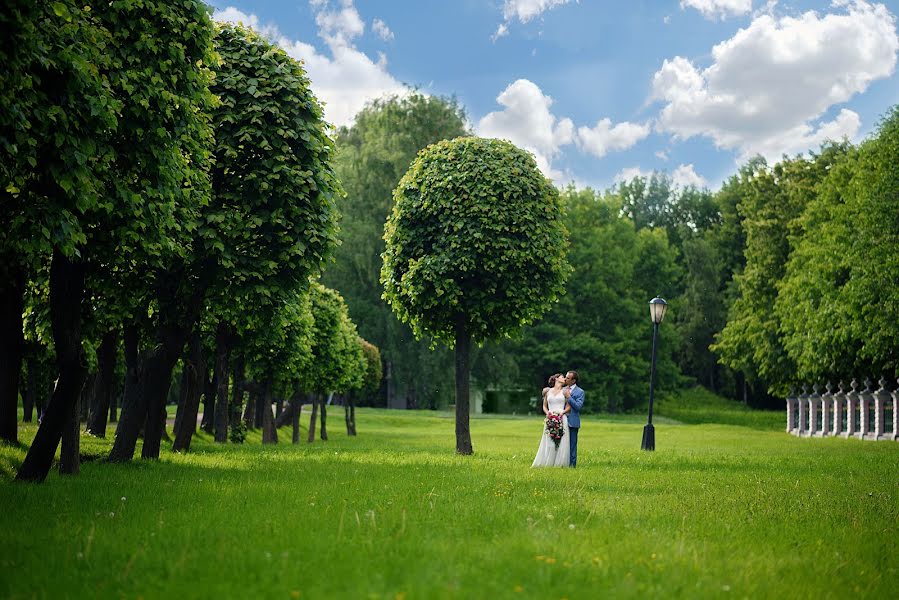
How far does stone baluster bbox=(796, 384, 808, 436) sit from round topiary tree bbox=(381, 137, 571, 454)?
116ft

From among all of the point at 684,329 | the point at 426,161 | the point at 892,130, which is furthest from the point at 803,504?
the point at 684,329

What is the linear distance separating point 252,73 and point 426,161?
7463 mm

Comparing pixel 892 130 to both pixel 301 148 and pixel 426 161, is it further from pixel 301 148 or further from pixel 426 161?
pixel 301 148

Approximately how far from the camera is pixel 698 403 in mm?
98375

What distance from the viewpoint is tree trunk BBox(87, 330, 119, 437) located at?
2750cm

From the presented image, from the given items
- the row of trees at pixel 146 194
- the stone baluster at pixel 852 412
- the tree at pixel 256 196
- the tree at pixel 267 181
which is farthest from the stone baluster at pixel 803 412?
the tree at pixel 267 181

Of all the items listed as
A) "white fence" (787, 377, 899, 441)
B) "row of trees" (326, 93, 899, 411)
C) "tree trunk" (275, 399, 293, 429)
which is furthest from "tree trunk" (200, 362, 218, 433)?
"white fence" (787, 377, 899, 441)

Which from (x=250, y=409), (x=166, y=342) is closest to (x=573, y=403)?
(x=166, y=342)

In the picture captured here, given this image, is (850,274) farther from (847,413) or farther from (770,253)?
(770,253)

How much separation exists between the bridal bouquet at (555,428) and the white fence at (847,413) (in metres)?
27.4

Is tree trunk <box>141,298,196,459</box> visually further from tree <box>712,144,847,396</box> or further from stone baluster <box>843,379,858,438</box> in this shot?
tree <box>712,144,847,396</box>

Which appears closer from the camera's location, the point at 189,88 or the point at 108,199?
the point at 108,199

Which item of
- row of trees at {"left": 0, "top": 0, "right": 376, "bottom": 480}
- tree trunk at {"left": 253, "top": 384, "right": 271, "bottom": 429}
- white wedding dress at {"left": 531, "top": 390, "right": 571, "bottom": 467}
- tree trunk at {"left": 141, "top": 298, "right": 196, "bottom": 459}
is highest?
row of trees at {"left": 0, "top": 0, "right": 376, "bottom": 480}

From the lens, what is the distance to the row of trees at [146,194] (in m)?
12.2
